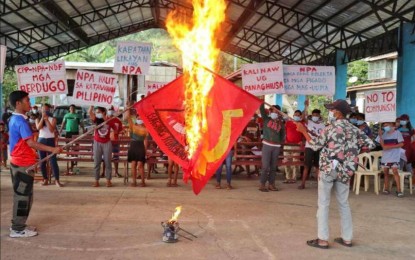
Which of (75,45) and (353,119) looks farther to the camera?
(75,45)

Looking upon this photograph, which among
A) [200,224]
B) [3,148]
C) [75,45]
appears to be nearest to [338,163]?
[200,224]

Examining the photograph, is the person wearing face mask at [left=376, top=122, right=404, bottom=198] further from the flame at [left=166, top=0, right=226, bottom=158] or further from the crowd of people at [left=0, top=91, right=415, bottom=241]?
the flame at [left=166, top=0, right=226, bottom=158]

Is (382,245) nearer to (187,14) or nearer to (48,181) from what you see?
(48,181)

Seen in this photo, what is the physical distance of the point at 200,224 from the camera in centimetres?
613

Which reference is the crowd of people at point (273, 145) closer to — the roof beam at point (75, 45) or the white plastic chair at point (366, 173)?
the white plastic chair at point (366, 173)

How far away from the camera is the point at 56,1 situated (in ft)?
57.1

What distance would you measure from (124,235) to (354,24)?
1486 cm

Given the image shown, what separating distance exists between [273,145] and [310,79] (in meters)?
2.88

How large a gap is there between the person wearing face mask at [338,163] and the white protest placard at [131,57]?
6159 millimetres

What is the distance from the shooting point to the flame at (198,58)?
5410 millimetres

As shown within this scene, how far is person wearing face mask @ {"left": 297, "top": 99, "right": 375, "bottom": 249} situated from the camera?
201 inches

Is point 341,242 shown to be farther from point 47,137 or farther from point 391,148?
point 47,137

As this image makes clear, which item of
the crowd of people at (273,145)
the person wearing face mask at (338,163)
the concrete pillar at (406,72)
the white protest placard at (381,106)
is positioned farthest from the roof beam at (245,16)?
the person wearing face mask at (338,163)

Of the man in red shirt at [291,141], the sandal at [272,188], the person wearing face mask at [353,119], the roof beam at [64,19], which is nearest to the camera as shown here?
the sandal at [272,188]
